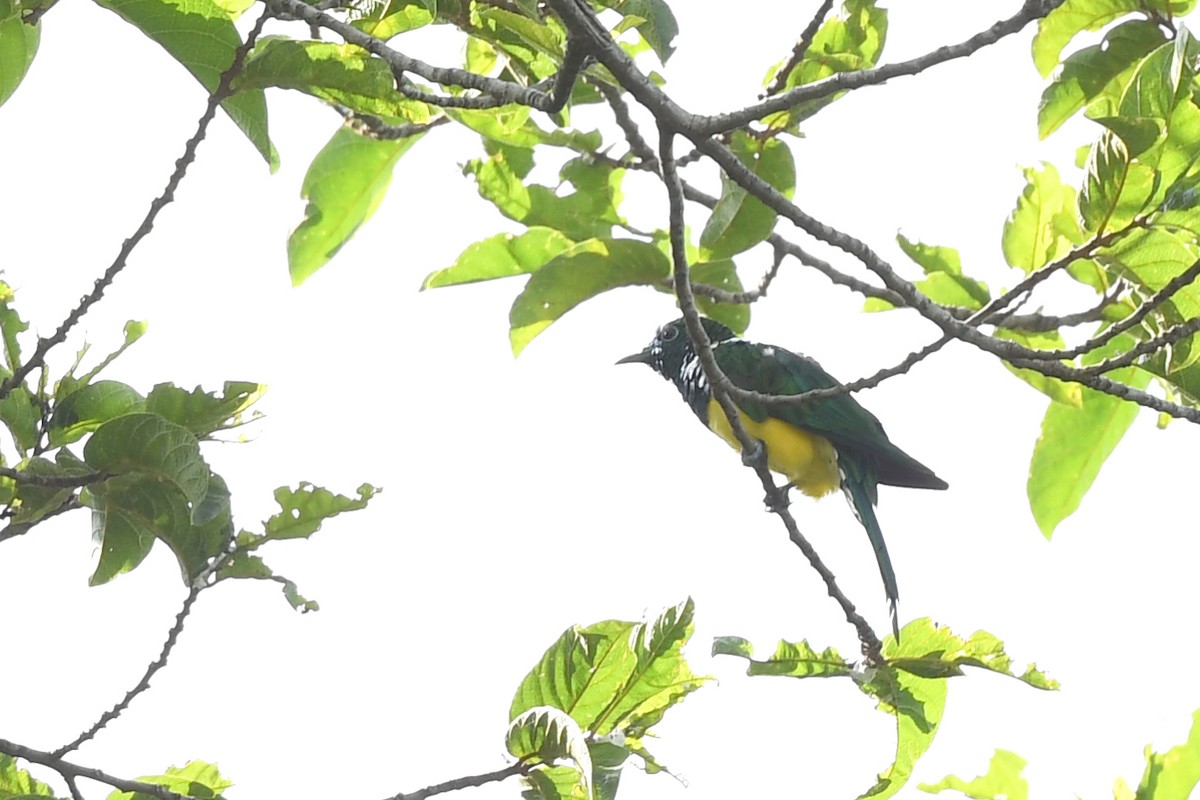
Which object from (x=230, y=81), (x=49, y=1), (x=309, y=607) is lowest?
(x=309, y=607)

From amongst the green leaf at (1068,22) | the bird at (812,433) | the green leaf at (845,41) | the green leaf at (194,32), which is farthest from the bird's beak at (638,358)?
the green leaf at (194,32)

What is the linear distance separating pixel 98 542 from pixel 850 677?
1.67m

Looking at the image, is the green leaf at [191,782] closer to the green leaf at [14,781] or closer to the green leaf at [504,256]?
the green leaf at [14,781]

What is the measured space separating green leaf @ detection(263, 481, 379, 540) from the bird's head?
129 inches

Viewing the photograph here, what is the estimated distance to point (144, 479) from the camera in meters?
2.83

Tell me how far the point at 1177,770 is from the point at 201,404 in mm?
2316

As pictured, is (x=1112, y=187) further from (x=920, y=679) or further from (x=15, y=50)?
(x=15, y=50)

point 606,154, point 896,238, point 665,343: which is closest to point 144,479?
point 606,154

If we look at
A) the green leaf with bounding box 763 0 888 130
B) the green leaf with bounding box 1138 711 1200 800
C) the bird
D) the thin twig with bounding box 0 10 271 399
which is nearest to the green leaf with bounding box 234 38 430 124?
the thin twig with bounding box 0 10 271 399

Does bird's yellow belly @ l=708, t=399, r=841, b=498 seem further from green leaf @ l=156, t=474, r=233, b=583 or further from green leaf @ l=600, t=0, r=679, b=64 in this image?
green leaf @ l=156, t=474, r=233, b=583

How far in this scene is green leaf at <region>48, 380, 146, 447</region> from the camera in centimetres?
293

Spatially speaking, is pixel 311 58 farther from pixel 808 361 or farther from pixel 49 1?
pixel 808 361

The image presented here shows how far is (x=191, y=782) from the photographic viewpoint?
3.08m

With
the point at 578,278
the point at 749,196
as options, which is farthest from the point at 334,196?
the point at 749,196
